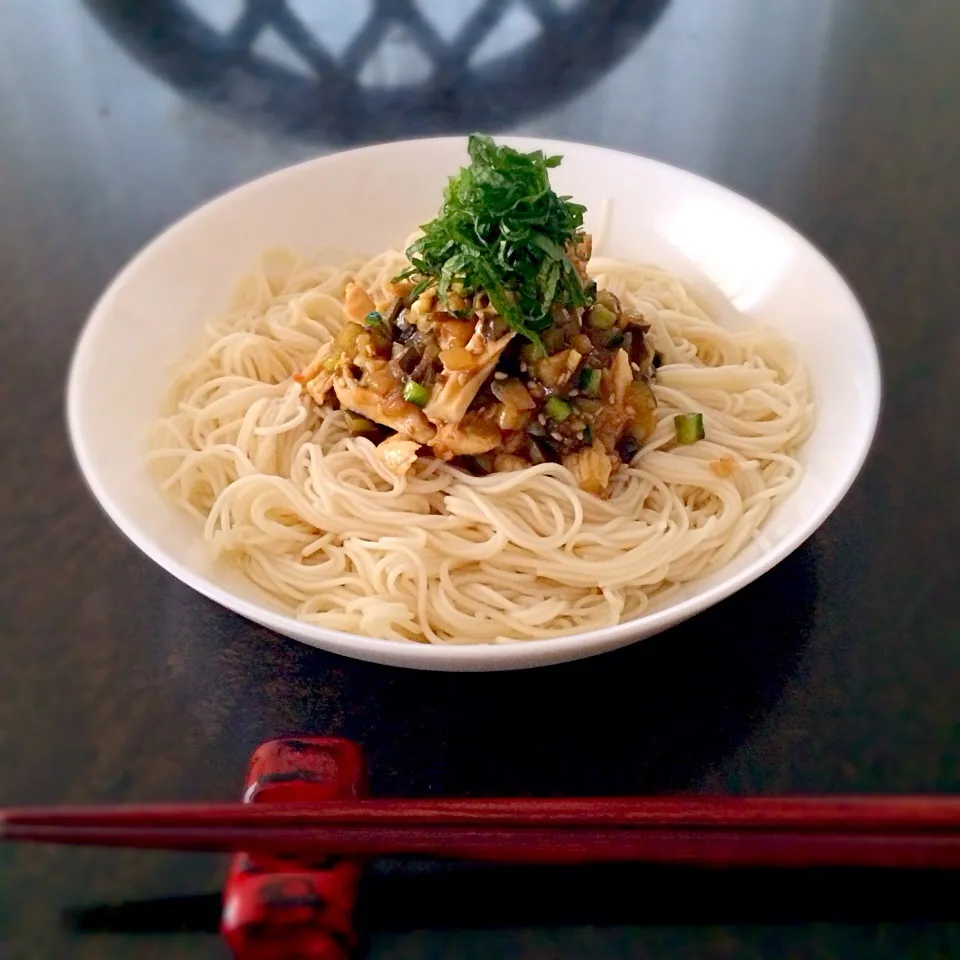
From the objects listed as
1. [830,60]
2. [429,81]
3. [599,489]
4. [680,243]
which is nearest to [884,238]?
[680,243]

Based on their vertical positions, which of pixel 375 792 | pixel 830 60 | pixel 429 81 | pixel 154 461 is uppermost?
pixel 830 60

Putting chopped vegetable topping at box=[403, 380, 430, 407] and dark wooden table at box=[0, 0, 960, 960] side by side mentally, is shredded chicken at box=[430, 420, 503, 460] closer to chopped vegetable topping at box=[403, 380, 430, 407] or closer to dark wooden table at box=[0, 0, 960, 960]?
chopped vegetable topping at box=[403, 380, 430, 407]

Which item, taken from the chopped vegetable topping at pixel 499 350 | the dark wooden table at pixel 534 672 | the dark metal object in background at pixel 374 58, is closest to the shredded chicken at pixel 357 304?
the chopped vegetable topping at pixel 499 350

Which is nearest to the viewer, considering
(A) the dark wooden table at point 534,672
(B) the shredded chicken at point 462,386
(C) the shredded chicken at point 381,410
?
(A) the dark wooden table at point 534,672

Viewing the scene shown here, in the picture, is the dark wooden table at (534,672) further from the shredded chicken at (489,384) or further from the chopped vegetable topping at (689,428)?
the shredded chicken at (489,384)

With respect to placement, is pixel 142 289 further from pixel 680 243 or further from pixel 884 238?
pixel 884 238

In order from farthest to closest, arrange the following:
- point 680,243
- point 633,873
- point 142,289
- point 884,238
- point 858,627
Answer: point 884,238, point 680,243, point 142,289, point 858,627, point 633,873

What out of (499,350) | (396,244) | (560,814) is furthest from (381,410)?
(560,814)
